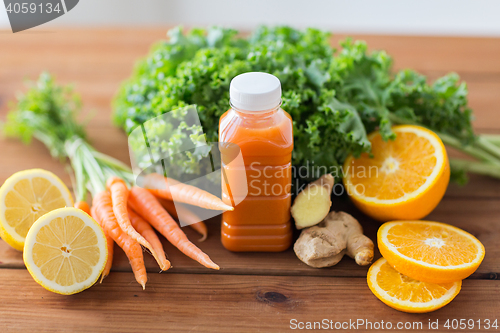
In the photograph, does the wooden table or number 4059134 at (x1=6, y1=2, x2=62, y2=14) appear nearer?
the wooden table

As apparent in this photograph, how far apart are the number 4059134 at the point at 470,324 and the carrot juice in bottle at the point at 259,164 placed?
495 millimetres

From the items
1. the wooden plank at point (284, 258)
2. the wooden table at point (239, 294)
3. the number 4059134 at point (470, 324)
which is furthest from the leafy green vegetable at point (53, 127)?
the number 4059134 at point (470, 324)

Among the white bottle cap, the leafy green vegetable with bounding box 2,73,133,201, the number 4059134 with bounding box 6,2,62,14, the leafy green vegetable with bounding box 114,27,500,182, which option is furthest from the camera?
the number 4059134 with bounding box 6,2,62,14

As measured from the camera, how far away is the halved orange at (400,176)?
1364 mm

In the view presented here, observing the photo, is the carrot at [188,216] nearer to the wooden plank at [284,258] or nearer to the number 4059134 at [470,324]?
the wooden plank at [284,258]

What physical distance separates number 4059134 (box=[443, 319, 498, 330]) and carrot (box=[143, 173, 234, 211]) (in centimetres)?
66

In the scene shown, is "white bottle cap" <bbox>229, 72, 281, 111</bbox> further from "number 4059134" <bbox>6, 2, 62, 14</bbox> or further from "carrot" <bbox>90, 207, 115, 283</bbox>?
"number 4059134" <bbox>6, 2, 62, 14</bbox>

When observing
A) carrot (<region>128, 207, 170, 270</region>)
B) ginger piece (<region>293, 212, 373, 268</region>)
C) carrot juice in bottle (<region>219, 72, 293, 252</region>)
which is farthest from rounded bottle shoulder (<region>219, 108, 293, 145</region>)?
carrot (<region>128, 207, 170, 270</region>)

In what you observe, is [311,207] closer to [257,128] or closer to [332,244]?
[332,244]

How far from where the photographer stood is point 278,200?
1.30 meters

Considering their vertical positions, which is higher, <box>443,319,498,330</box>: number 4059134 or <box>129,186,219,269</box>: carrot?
<box>129,186,219,269</box>: carrot

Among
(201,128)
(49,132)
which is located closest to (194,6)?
(49,132)

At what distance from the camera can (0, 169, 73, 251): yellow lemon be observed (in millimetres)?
1315

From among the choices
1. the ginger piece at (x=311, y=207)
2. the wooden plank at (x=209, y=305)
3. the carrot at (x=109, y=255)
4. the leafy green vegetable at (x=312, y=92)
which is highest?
the leafy green vegetable at (x=312, y=92)
